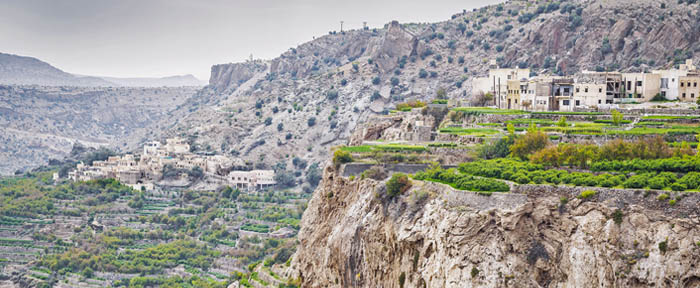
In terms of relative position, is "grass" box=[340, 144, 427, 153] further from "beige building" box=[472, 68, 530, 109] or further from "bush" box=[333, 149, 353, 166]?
"beige building" box=[472, 68, 530, 109]

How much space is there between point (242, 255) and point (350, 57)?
80.5m

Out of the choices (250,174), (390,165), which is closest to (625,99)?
(390,165)

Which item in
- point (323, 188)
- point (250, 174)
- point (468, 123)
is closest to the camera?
point (323, 188)

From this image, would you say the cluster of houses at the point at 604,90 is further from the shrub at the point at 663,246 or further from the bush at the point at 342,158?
the shrub at the point at 663,246

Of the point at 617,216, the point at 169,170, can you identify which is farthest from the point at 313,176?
the point at 617,216

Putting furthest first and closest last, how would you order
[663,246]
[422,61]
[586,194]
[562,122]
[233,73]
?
[233,73], [422,61], [562,122], [586,194], [663,246]

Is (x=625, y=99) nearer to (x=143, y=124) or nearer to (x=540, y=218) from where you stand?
(x=540, y=218)

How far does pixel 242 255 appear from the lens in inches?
2670

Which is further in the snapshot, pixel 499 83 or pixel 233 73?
pixel 233 73

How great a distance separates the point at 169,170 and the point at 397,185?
65.6m

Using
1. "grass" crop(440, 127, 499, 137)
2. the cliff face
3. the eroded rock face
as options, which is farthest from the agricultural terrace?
the eroded rock face

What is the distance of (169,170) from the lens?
96812 millimetres

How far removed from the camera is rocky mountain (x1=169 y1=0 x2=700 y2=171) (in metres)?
85.3

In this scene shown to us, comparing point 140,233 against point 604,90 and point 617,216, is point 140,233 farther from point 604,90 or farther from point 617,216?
point 617,216
